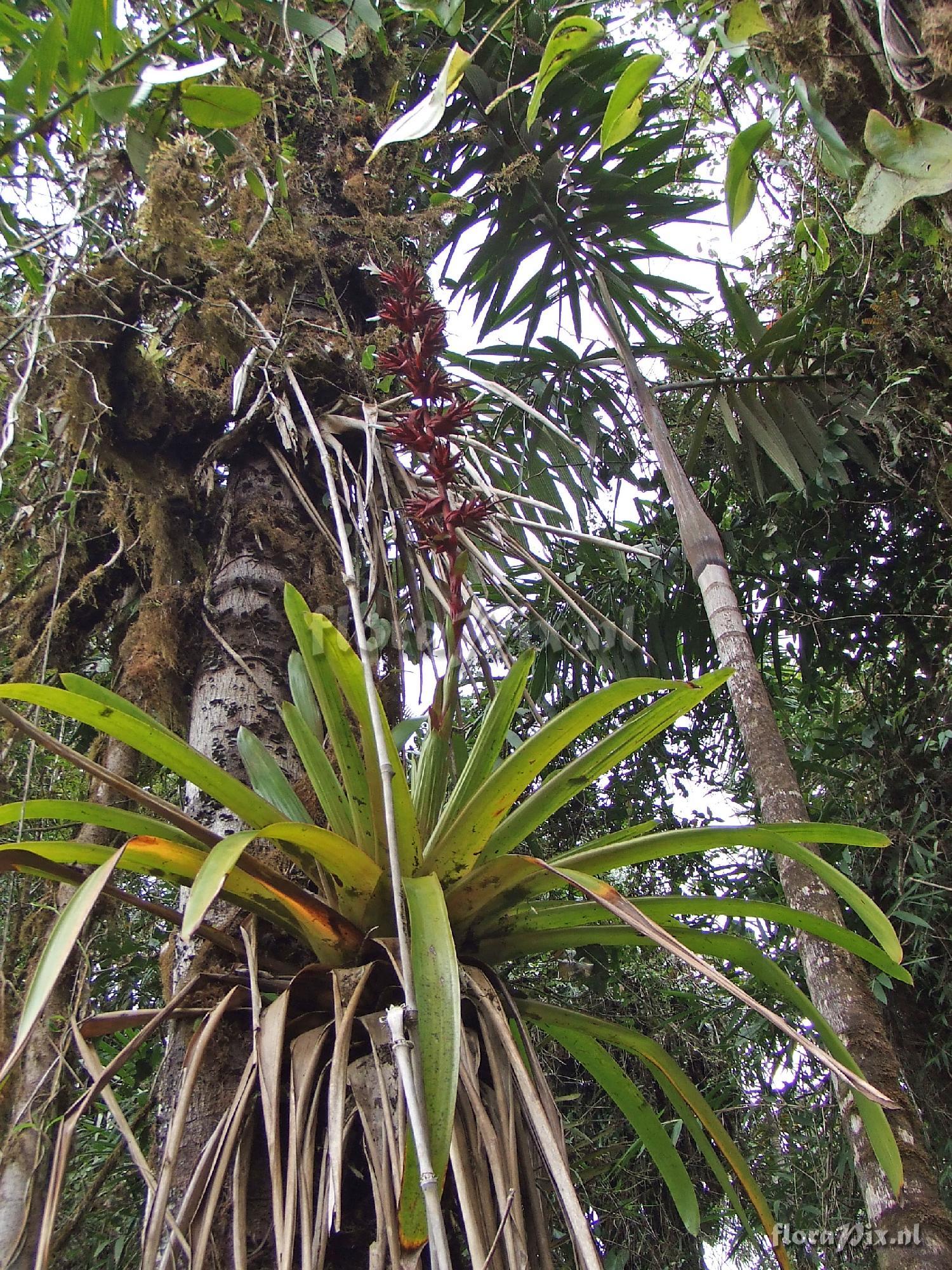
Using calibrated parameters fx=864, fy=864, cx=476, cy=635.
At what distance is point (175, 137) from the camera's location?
5.23 feet

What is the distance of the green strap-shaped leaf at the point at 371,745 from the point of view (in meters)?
0.89

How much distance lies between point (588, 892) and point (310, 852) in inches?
11.9

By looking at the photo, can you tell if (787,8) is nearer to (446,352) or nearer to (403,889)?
(403,889)

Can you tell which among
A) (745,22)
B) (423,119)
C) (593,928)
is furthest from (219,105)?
(593,928)

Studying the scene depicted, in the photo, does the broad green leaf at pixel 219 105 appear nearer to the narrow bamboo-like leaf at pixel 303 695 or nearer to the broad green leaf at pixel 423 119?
the broad green leaf at pixel 423 119

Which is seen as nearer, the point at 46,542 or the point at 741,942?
the point at 741,942

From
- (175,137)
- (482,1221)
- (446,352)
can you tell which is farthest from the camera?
Answer: (446,352)

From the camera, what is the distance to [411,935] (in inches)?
32.4

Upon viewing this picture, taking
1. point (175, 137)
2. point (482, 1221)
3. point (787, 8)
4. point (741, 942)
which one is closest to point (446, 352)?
point (175, 137)

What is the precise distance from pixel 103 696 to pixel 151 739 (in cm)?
7

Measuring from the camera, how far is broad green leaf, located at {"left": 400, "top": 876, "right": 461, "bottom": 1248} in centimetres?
69

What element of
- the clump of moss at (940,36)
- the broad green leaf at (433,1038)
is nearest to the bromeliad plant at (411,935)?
the broad green leaf at (433,1038)

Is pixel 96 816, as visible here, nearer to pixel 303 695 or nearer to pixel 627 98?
pixel 303 695

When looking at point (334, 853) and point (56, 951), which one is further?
point (334, 853)
